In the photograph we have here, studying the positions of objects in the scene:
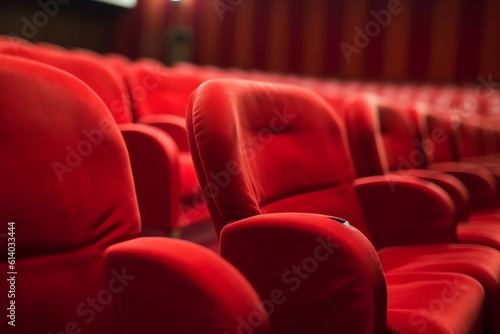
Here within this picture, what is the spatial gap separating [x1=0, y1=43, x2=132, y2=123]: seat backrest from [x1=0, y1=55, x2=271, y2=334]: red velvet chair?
53cm

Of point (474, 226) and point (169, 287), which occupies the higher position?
point (169, 287)

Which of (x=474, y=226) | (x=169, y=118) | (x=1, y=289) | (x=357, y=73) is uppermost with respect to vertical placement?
(x=1, y=289)

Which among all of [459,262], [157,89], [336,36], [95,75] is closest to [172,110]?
[157,89]

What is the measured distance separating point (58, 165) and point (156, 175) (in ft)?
1.60

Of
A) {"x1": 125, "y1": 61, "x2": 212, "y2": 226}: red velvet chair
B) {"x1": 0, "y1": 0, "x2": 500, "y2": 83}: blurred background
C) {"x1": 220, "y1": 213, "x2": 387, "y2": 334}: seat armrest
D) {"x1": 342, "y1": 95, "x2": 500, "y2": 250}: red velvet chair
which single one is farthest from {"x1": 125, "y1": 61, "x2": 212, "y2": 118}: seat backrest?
{"x1": 0, "y1": 0, "x2": 500, "y2": 83}: blurred background

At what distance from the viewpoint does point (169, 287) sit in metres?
0.30

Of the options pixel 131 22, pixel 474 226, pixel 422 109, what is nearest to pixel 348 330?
pixel 474 226

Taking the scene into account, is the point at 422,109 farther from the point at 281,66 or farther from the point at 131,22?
the point at 131,22

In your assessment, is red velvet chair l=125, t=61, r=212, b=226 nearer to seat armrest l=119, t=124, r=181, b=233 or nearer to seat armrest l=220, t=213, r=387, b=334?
seat armrest l=119, t=124, r=181, b=233

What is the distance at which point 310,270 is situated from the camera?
1.42ft

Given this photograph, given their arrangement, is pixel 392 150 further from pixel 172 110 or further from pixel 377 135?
pixel 172 110

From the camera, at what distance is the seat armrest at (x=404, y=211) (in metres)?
0.70

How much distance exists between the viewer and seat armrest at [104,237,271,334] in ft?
0.90

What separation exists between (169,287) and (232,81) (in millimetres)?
287
